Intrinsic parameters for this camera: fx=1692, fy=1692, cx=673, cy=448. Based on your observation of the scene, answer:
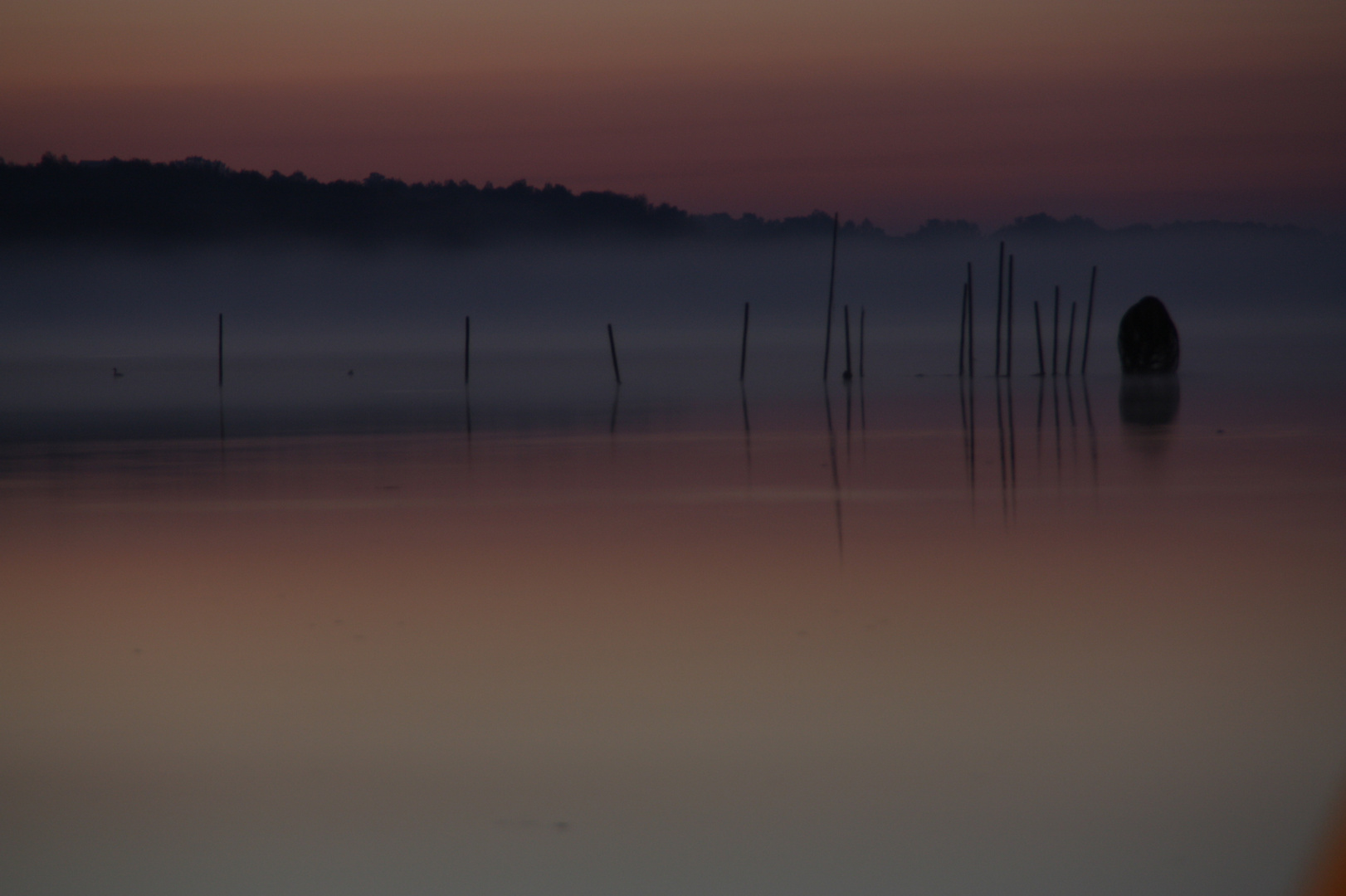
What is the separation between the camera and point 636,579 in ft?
28.1

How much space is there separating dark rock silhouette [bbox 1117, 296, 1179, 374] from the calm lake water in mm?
30257

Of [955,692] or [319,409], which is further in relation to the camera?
[319,409]

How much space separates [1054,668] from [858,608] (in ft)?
4.78

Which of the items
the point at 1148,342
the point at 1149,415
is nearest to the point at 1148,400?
the point at 1149,415

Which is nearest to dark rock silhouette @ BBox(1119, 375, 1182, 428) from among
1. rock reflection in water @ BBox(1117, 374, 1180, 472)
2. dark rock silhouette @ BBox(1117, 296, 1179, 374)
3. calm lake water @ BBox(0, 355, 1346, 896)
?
rock reflection in water @ BBox(1117, 374, 1180, 472)

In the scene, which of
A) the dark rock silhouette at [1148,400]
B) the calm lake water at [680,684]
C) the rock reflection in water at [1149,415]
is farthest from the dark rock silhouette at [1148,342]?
the calm lake water at [680,684]

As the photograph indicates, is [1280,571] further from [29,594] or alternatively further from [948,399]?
Result: [948,399]

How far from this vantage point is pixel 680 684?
241 inches

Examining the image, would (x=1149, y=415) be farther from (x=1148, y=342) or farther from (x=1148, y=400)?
(x=1148, y=342)

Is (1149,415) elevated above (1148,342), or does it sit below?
below

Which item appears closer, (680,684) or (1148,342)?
(680,684)

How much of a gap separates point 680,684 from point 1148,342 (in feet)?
130

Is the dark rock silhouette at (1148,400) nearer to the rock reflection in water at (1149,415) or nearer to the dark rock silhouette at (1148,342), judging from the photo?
the rock reflection in water at (1149,415)

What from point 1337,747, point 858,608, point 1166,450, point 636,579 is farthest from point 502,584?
point 1166,450
